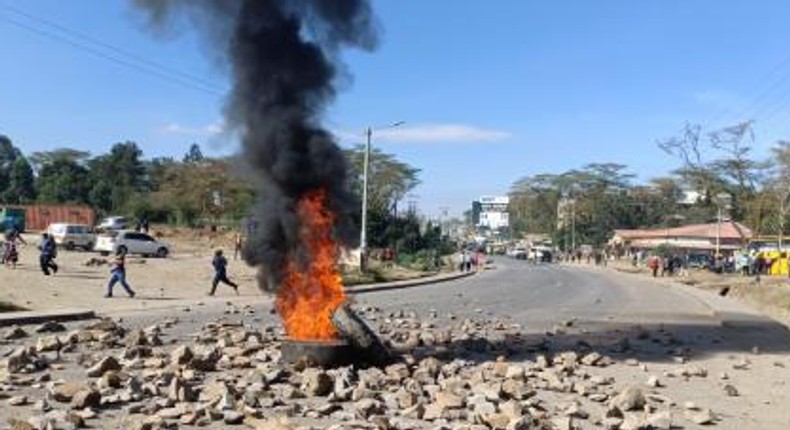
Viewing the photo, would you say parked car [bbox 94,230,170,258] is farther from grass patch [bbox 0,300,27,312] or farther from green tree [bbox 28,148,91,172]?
green tree [bbox 28,148,91,172]

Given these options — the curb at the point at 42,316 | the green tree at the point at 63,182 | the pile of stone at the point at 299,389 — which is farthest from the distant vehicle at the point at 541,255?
the pile of stone at the point at 299,389

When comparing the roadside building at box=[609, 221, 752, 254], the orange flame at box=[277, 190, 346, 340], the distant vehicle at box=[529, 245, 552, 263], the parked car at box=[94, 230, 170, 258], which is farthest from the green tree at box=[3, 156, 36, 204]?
the orange flame at box=[277, 190, 346, 340]

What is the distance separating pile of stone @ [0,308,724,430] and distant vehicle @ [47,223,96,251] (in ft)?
139

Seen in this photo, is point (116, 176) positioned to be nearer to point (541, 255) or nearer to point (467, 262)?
point (541, 255)

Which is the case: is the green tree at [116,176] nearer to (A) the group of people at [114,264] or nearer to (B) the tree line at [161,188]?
(B) the tree line at [161,188]

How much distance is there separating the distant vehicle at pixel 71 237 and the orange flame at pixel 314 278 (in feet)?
151

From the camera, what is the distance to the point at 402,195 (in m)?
120

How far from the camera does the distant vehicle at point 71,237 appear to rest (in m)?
Result: 58.5

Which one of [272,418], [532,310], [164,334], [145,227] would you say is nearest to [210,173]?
[145,227]

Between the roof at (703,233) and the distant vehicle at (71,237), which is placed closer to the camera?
the distant vehicle at (71,237)

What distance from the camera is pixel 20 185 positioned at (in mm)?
121875

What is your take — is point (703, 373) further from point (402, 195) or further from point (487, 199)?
point (487, 199)

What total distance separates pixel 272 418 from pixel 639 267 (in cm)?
8764

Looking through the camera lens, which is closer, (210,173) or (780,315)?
(780,315)
